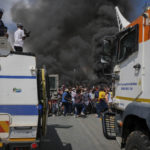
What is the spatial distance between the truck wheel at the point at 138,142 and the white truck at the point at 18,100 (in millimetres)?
1650

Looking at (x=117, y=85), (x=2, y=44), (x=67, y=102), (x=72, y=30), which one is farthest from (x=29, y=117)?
(x=72, y=30)

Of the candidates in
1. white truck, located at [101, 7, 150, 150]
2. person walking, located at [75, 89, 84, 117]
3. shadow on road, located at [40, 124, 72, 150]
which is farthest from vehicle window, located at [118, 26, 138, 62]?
person walking, located at [75, 89, 84, 117]

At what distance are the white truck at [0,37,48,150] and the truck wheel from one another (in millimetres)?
1650

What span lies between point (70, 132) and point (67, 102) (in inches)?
154

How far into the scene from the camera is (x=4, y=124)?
3.74m

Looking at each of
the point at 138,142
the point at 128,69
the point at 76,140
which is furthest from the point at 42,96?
the point at 76,140

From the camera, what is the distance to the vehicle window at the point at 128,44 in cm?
333

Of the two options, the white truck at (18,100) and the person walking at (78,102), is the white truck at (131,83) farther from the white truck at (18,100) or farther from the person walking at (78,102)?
the person walking at (78,102)

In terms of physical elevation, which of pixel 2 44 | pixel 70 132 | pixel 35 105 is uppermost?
pixel 2 44

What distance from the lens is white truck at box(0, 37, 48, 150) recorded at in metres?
3.75

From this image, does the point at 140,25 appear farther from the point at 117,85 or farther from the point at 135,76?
the point at 117,85

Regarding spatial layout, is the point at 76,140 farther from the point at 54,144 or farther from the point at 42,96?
the point at 42,96

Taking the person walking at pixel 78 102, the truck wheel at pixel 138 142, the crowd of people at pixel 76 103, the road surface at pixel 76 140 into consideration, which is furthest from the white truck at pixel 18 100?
the person walking at pixel 78 102

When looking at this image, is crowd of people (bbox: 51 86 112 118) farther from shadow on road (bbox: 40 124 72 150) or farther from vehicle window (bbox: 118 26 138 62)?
vehicle window (bbox: 118 26 138 62)
